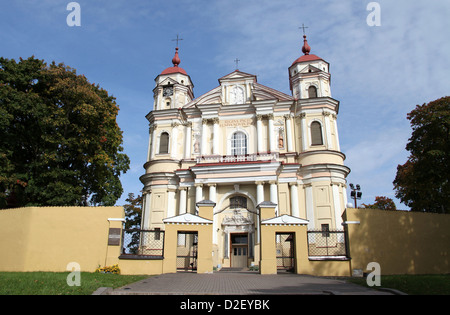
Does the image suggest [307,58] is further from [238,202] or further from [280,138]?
[238,202]

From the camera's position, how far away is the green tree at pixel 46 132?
2075 centimetres

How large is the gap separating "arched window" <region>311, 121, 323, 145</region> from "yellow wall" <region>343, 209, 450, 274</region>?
13.5 meters

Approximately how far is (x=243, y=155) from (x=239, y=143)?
8.60 ft

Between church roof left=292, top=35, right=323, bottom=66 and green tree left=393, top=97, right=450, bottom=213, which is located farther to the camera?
church roof left=292, top=35, right=323, bottom=66

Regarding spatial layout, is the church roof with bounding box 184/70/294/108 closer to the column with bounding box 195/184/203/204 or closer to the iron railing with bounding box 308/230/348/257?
the column with bounding box 195/184/203/204

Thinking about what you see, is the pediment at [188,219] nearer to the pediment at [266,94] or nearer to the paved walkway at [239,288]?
the paved walkway at [239,288]

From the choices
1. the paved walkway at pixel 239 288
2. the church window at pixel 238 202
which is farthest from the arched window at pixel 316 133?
the paved walkway at pixel 239 288

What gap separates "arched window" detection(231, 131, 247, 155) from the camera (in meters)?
29.5

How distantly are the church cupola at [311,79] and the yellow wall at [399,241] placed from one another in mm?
16889

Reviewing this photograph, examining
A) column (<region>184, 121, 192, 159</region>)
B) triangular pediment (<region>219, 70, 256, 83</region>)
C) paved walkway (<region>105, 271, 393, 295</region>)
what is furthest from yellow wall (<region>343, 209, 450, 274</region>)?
triangular pediment (<region>219, 70, 256, 83</region>)

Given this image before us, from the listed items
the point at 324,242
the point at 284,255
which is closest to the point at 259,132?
the point at 324,242

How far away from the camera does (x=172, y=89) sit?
32.9m
